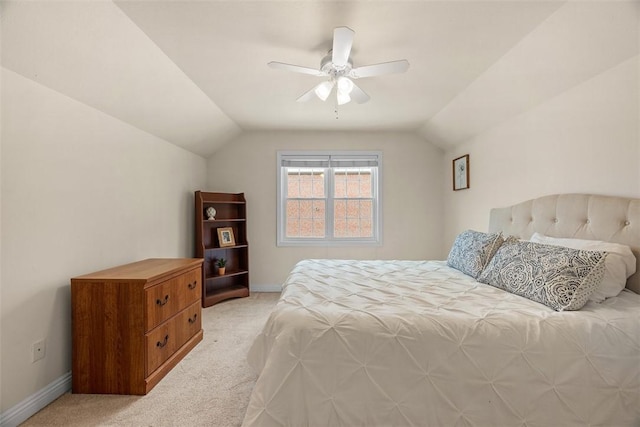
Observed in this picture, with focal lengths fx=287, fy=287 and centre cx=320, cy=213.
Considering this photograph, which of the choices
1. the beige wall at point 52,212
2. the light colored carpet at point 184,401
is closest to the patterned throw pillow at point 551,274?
the light colored carpet at point 184,401

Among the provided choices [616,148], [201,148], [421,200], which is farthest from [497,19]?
[201,148]

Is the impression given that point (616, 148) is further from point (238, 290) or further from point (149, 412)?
point (238, 290)

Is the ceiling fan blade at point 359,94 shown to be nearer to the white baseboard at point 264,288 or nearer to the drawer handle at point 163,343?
the drawer handle at point 163,343

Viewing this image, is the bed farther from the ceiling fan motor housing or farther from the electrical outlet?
the ceiling fan motor housing

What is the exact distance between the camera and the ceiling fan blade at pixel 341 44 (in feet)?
5.36

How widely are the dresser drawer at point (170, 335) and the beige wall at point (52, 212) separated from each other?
570 mm

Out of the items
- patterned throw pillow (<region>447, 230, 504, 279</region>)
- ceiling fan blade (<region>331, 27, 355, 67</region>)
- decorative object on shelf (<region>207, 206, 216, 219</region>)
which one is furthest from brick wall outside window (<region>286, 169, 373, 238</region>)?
ceiling fan blade (<region>331, 27, 355, 67</region>)

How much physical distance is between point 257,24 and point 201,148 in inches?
98.3

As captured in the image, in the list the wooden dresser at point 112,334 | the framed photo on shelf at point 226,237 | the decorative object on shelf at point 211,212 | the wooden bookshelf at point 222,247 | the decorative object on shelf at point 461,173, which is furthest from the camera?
the framed photo on shelf at point 226,237

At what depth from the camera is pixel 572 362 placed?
1.32m

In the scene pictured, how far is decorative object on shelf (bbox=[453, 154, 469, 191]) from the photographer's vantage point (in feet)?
12.2

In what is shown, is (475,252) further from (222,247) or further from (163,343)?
(222,247)

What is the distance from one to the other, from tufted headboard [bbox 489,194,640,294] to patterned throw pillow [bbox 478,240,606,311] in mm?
420

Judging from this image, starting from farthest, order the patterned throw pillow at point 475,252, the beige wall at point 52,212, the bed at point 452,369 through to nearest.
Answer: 1. the patterned throw pillow at point 475,252
2. the beige wall at point 52,212
3. the bed at point 452,369
